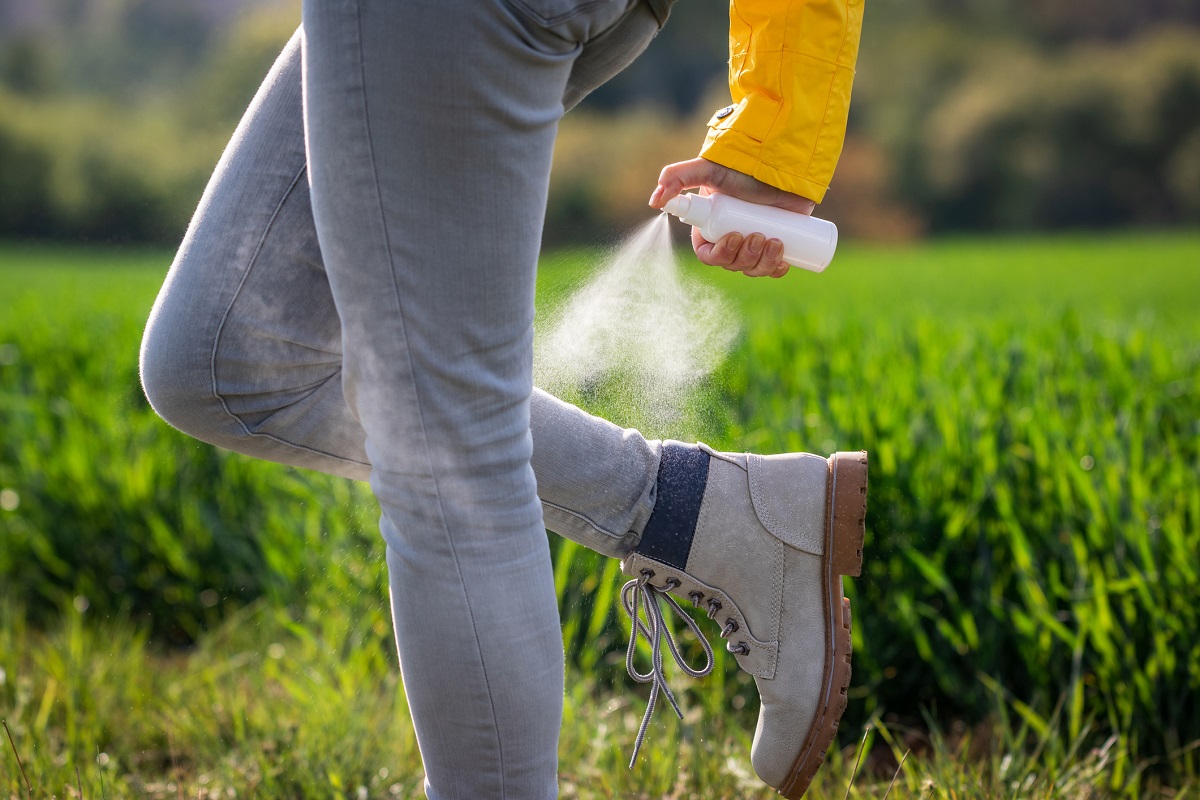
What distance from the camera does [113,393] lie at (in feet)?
11.7

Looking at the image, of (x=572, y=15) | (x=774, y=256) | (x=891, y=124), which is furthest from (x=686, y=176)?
(x=891, y=124)

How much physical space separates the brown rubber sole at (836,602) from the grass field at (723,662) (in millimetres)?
210

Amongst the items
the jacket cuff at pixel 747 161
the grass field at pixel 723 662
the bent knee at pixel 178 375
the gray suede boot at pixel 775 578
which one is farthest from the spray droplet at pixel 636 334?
the bent knee at pixel 178 375

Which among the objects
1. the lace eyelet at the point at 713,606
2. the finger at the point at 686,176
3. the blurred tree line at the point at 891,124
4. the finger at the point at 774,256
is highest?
the finger at the point at 686,176

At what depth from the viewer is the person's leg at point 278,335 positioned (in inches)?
44.8

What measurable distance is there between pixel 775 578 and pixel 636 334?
1.41ft

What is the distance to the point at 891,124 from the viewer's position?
38125 mm

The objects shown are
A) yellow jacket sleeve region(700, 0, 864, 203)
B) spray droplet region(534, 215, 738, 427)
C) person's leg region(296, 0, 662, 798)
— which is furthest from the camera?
spray droplet region(534, 215, 738, 427)

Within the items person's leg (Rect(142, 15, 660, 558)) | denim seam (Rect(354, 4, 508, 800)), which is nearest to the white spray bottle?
person's leg (Rect(142, 15, 660, 558))

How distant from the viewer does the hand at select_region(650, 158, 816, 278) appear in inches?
46.9

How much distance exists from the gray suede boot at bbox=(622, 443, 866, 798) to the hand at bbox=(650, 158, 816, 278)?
9.9 inches

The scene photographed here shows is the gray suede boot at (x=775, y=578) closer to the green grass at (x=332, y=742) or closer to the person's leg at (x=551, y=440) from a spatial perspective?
the person's leg at (x=551, y=440)

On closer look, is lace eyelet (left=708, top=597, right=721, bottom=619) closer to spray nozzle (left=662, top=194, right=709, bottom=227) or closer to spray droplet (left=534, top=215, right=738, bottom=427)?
spray droplet (left=534, top=215, right=738, bottom=427)

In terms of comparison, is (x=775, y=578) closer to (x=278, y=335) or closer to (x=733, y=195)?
(x=733, y=195)
